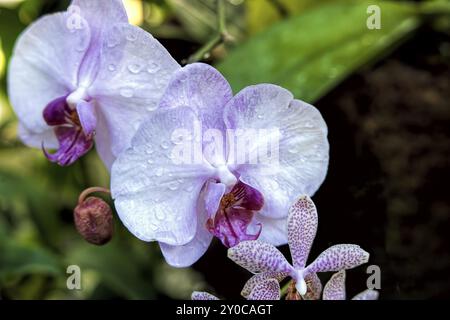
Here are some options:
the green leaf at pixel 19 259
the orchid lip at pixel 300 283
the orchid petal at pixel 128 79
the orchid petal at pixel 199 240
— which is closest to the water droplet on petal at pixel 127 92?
the orchid petal at pixel 128 79

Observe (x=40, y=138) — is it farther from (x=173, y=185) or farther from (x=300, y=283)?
(x=300, y=283)

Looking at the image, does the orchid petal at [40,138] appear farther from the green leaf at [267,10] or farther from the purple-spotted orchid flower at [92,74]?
the green leaf at [267,10]

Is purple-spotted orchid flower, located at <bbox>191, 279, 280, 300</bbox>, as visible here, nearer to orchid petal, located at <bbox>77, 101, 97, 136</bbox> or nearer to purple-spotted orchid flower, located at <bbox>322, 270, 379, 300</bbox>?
purple-spotted orchid flower, located at <bbox>322, 270, 379, 300</bbox>

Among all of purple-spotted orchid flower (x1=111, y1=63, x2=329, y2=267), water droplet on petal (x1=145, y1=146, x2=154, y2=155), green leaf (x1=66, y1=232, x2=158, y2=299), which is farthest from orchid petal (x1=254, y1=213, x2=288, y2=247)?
green leaf (x1=66, y1=232, x2=158, y2=299)

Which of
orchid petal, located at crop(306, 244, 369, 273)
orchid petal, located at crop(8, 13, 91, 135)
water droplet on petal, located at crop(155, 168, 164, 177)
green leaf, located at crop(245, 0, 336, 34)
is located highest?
green leaf, located at crop(245, 0, 336, 34)

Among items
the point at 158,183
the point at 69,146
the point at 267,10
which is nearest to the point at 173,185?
the point at 158,183

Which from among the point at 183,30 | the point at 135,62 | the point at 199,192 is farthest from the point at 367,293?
the point at 183,30
